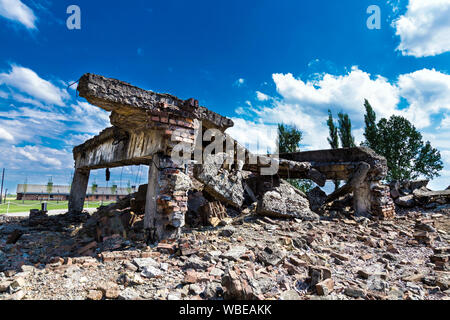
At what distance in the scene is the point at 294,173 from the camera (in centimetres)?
803

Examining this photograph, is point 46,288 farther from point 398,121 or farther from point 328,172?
point 398,121

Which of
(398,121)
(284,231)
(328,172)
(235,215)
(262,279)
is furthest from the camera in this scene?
(398,121)

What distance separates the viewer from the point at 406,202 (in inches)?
346

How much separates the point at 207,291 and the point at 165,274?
722 millimetres

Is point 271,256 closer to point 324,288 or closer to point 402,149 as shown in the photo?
point 324,288

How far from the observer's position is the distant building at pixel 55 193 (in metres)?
31.4

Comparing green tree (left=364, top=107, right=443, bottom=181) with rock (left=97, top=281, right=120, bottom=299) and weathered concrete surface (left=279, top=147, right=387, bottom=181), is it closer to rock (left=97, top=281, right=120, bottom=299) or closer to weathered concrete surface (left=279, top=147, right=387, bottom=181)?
weathered concrete surface (left=279, top=147, right=387, bottom=181)

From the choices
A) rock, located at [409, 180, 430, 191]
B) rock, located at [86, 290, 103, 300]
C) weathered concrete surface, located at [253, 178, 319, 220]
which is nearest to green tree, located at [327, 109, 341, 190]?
rock, located at [409, 180, 430, 191]

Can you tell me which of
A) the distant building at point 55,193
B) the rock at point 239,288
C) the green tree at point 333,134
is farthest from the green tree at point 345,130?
the distant building at point 55,193

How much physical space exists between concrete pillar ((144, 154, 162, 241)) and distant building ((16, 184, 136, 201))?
94.6 ft

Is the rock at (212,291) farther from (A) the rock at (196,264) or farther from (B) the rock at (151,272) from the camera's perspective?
(B) the rock at (151,272)

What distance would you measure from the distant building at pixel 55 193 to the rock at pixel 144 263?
2983 cm

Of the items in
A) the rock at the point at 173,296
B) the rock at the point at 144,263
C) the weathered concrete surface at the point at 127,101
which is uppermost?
the weathered concrete surface at the point at 127,101

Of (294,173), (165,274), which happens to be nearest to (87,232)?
(165,274)
